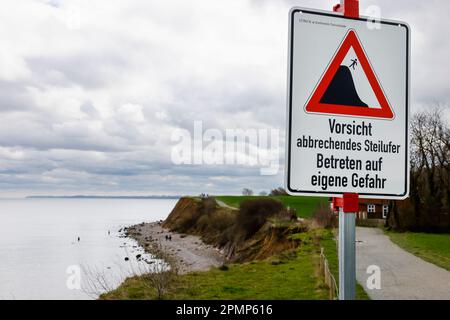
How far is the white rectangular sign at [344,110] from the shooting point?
1.92 meters

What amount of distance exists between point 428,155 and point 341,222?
142 ft

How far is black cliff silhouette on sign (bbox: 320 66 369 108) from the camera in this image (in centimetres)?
194

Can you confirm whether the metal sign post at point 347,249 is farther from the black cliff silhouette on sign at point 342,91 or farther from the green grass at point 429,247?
the green grass at point 429,247

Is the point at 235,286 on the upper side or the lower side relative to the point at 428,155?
lower

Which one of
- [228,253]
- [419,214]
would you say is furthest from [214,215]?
[419,214]

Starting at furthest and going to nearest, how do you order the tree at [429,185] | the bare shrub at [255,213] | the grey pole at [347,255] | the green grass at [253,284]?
the bare shrub at [255,213]
the tree at [429,185]
the green grass at [253,284]
the grey pole at [347,255]

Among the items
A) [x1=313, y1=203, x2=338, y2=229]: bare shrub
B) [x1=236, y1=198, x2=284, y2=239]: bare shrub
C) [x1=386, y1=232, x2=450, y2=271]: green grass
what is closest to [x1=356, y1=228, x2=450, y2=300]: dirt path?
[x1=386, y1=232, x2=450, y2=271]: green grass

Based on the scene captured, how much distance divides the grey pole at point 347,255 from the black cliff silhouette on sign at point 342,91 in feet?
1.63

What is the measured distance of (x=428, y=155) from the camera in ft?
135

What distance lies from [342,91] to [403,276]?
59.1 feet

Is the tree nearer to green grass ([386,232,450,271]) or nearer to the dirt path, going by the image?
green grass ([386,232,450,271])

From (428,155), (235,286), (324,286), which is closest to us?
(324,286)

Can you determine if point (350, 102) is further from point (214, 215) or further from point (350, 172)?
point (214, 215)

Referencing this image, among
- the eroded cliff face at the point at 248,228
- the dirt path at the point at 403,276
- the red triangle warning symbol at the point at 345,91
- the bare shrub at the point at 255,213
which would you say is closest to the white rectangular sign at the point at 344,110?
the red triangle warning symbol at the point at 345,91
